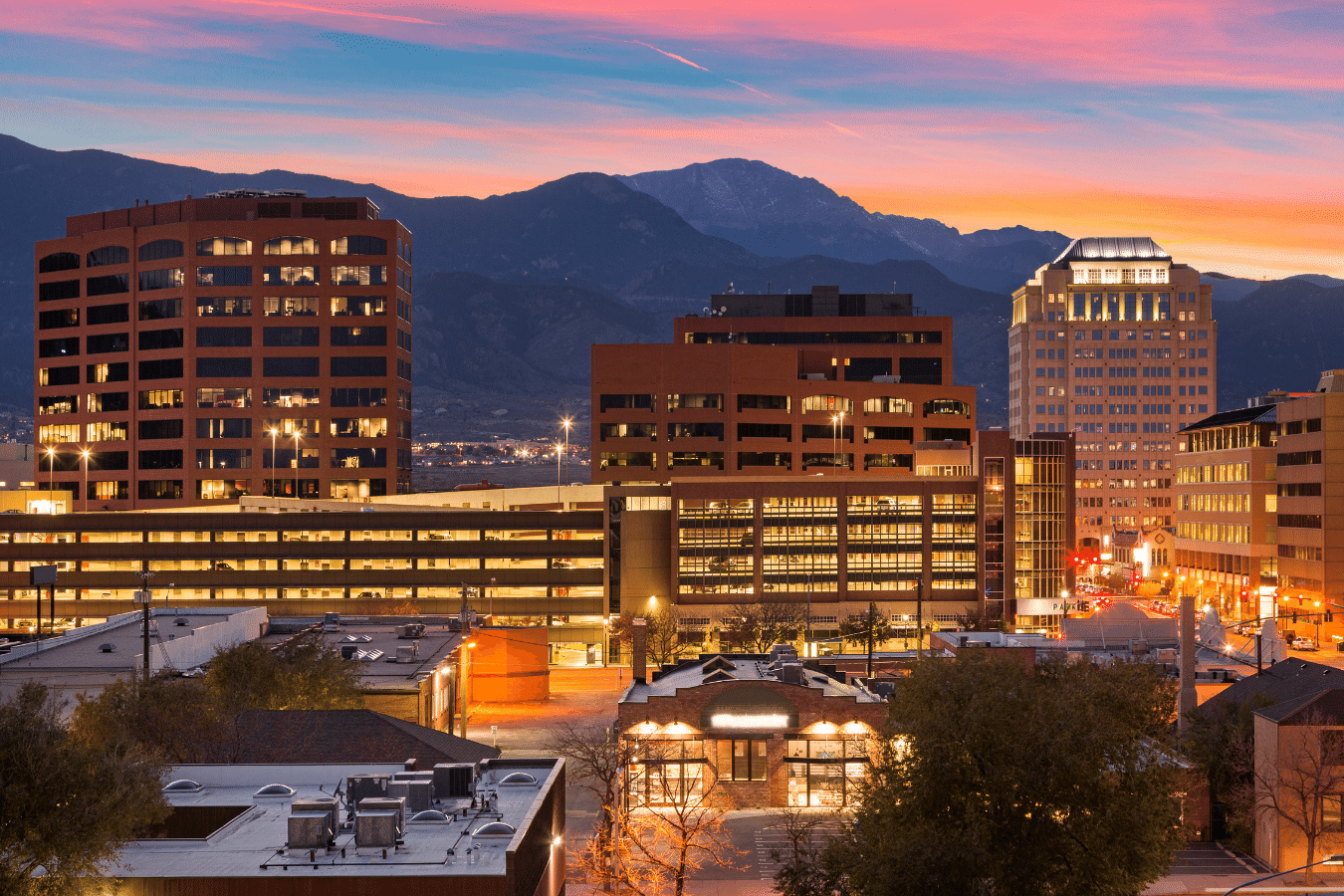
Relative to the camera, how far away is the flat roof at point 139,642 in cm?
6969

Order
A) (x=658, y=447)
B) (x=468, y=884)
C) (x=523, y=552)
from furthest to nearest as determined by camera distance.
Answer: (x=658, y=447) < (x=523, y=552) < (x=468, y=884)

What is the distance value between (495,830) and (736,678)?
106 ft

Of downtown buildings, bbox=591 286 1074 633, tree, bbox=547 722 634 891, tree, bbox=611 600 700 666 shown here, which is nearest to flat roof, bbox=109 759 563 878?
tree, bbox=547 722 634 891

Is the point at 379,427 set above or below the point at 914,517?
above

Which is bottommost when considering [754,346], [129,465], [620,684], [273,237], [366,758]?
[620,684]

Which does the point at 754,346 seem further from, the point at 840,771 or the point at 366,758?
the point at 366,758

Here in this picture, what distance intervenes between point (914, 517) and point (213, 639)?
7589cm

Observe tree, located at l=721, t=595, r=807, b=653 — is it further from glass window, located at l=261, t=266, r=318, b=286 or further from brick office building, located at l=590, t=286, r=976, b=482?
glass window, located at l=261, t=266, r=318, b=286

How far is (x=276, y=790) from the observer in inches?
1654

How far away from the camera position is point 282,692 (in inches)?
2518

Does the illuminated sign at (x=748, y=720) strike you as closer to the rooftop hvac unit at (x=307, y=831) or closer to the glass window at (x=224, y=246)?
the rooftop hvac unit at (x=307, y=831)

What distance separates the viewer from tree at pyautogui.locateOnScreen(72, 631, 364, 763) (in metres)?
52.5

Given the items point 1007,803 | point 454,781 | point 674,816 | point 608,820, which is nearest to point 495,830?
point 454,781

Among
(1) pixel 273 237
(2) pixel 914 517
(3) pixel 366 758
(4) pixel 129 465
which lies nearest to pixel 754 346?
(2) pixel 914 517
